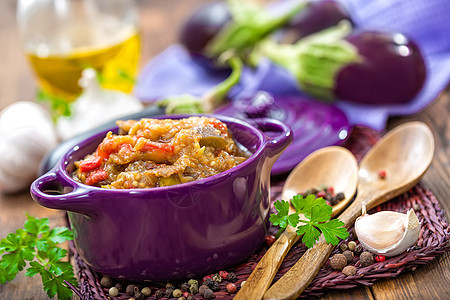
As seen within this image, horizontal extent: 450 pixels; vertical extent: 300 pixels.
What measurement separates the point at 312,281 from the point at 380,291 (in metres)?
0.15

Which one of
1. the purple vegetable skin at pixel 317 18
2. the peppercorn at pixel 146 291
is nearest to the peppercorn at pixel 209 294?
the peppercorn at pixel 146 291

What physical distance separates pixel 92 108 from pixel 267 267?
1106mm

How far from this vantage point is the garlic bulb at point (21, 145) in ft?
6.18

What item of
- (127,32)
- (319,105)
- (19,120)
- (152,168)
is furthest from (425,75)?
(19,120)

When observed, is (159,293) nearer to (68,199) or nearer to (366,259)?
(68,199)

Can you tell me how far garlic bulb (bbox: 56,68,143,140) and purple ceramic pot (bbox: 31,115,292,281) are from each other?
0.74 metres

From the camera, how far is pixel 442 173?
5.92 feet

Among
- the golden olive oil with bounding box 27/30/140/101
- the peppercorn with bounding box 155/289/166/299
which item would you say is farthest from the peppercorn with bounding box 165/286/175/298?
the golden olive oil with bounding box 27/30/140/101

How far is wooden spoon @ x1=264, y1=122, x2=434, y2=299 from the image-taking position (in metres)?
1.35

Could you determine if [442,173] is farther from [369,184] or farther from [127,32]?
[127,32]

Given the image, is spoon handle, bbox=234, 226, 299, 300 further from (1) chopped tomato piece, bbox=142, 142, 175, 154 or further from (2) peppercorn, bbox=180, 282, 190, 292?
(1) chopped tomato piece, bbox=142, 142, 175, 154

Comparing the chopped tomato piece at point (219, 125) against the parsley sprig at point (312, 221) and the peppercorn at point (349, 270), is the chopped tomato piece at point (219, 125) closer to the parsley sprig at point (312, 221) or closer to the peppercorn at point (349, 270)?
the parsley sprig at point (312, 221)

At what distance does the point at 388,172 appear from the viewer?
171cm

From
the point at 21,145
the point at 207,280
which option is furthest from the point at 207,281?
the point at 21,145
